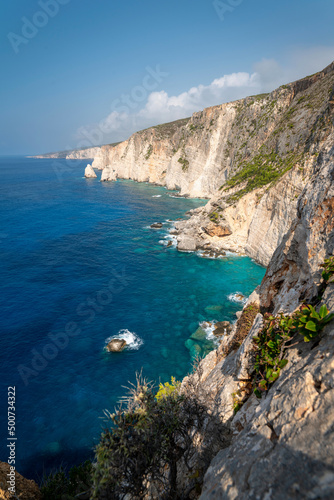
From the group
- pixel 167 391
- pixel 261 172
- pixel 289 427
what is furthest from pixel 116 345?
pixel 261 172

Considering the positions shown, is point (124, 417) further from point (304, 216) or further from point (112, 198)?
point (112, 198)

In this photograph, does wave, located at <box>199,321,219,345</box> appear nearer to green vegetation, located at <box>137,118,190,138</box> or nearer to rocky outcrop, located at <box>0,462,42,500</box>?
rocky outcrop, located at <box>0,462,42,500</box>

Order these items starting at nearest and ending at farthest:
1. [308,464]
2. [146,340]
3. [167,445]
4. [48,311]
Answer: [308,464]
[167,445]
[146,340]
[48,311]

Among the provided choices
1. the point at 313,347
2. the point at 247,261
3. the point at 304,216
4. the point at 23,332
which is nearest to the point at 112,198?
the point at 247,261

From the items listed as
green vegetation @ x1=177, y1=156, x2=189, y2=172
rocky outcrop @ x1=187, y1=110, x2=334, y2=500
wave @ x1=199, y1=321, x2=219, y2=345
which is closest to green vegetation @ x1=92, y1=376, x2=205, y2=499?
rocky outcrop @ x1=187, y1=110, x2=334, y2=500

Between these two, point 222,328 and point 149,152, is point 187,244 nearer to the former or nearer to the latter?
point 222,328
